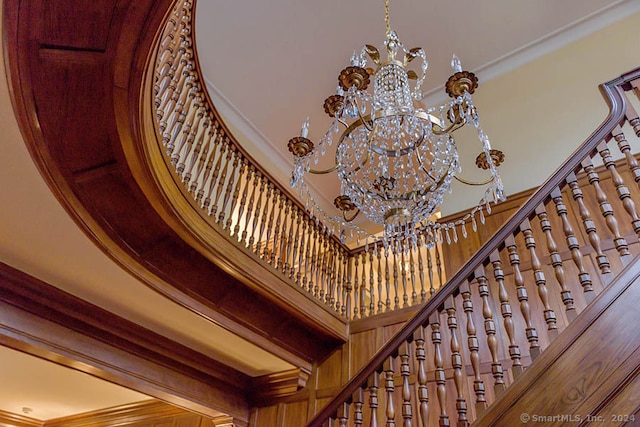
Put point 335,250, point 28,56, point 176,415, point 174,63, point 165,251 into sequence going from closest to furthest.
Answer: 1. point 28,56
2. point 174,63
3. point 165,251
4. point 335,250
5. point 176,415

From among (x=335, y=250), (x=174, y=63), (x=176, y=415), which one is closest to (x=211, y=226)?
(x=174, y=63)

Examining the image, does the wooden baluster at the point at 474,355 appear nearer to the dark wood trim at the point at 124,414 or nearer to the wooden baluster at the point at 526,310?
the wooden baluster at the point at 526,310

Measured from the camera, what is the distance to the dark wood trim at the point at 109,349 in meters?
3.41

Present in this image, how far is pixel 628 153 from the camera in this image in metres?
2.53

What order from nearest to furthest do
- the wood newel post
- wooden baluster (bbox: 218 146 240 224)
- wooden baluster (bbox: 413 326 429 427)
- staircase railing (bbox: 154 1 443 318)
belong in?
1. wooden baluster (bbox: 413 326 429 427)
2. the wood newel post
3. staircase railing (bbox: 154 1 443 318)
4. wooden baluster (bbox: 218 146 240 224)

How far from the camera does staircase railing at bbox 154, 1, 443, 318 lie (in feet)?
10.1

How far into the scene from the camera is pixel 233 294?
3955mm

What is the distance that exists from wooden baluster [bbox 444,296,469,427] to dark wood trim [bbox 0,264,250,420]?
2766mm

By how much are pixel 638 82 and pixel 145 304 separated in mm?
3830

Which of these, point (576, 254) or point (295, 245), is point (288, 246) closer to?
point (295, 245)

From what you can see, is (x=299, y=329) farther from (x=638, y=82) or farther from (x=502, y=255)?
(x=638, y=82)

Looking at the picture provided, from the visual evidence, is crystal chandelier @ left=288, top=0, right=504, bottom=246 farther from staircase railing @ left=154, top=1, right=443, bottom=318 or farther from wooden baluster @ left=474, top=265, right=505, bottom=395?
wooden baluster @ left=474, top=265, right=505, bottom=395

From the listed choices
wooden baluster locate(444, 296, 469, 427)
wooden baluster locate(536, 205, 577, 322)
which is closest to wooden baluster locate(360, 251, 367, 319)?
wooden baluster locate(444, 296, 469, 427)

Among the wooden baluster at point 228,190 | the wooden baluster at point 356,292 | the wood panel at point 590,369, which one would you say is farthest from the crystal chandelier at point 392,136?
the wooden baluster at point 356,292
